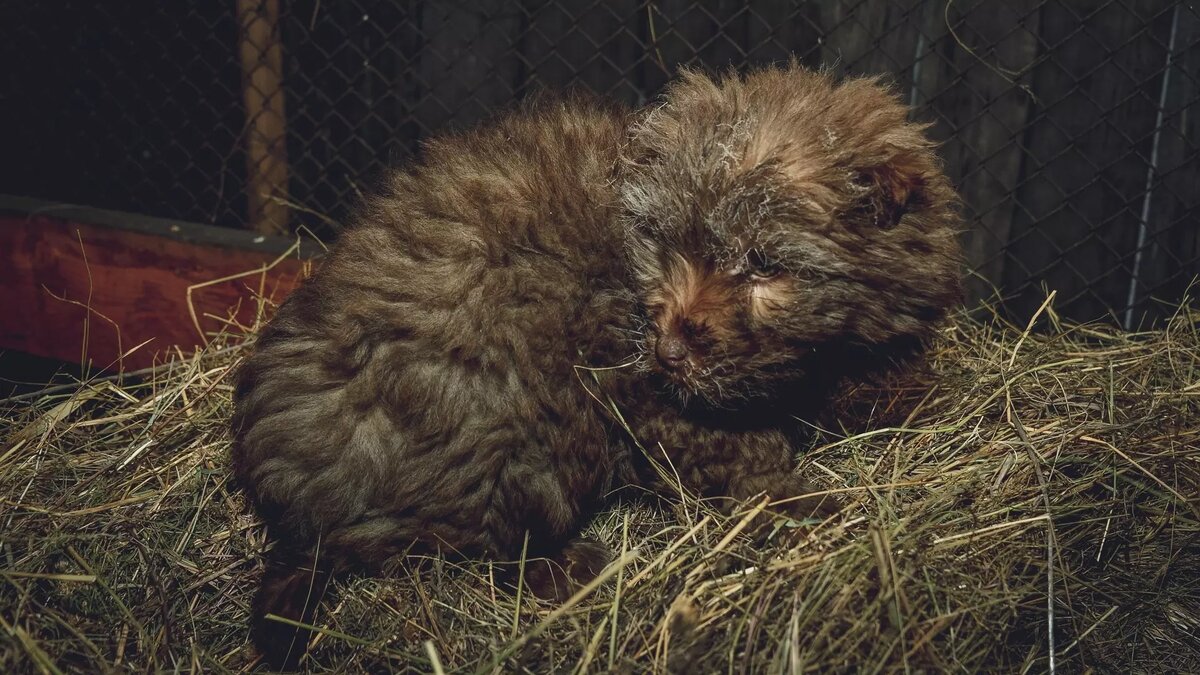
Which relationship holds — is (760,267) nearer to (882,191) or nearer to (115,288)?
(882,191)

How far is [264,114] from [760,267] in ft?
9.80

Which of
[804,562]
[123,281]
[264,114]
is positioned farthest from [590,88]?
[804,562]

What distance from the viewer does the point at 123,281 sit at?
346 centimetres

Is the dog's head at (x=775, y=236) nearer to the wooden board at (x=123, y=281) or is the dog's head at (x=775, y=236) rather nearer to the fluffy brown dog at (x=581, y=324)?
the fluffy brown dog at (x=581, y=324)

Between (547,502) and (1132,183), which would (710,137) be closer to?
(547,502)

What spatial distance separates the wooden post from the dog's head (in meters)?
2.52

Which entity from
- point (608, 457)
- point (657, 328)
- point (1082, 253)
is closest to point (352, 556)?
point (608, 457)

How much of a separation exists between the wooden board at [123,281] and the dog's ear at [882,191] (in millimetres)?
2048

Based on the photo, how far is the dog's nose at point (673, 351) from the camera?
195 centimetres

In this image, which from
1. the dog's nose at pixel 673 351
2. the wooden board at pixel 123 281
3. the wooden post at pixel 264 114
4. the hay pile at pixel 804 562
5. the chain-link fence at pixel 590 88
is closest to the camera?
Result: the hay pile at pixel 804 562

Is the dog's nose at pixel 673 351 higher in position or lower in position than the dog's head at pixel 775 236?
lower

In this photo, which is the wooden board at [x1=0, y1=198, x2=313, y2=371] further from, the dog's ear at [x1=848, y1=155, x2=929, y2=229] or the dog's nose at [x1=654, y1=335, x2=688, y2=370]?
the dog's ear at [x1=848, y1=155, x2=929, y2=229]

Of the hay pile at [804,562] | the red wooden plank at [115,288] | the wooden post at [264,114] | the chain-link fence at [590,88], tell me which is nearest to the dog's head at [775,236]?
the hay pile at [804,562]

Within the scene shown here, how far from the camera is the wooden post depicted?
401 cm
